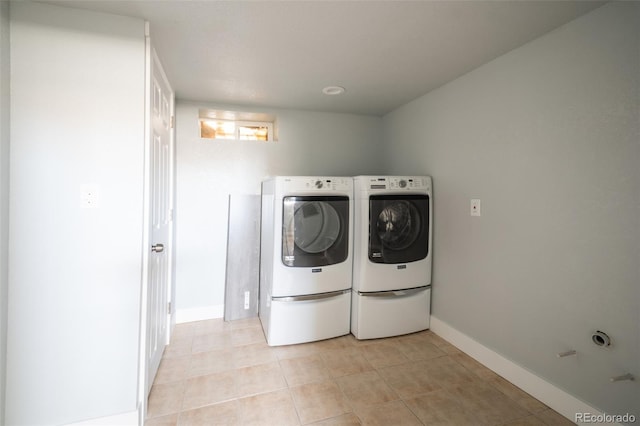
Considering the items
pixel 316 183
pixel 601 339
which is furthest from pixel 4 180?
pixel 601 339

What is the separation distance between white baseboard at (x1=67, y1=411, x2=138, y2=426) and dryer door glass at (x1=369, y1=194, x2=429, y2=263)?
179 centimetres

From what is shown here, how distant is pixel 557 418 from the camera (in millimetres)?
1525

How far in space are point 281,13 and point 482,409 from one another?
2.47 m

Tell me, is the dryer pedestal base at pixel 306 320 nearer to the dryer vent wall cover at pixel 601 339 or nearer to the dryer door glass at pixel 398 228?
the dryer door glass at pixel 398 228

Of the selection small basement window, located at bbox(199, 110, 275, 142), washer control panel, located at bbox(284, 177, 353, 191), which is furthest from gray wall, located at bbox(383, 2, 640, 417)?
small basement window, located at bbox(199, 110, 275, 142)

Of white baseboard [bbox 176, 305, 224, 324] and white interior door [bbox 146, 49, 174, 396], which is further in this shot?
white baseboard [bbox 176, 305, 224, 324]

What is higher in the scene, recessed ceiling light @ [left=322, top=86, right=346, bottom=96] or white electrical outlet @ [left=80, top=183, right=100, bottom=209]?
recessed ceiling light @ [left=322, top=86, right=346, bottom=96]

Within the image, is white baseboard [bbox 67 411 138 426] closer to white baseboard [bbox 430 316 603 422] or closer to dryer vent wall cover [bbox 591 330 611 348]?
white baseboard [bbox 430 316 603 422]

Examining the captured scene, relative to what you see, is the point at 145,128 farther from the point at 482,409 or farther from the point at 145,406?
the point at 482,409

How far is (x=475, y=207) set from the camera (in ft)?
6.82

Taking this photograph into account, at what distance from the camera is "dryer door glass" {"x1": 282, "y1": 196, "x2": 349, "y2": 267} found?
86.4 inches

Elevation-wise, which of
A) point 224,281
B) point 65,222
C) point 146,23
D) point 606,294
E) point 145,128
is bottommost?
point 224,281

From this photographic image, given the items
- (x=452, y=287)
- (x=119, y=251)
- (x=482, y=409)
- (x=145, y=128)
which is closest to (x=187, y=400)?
(x=119, y=251)

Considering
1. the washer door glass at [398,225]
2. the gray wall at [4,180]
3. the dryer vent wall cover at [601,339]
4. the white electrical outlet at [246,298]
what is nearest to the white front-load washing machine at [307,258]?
the washer door glass at [398,225]
